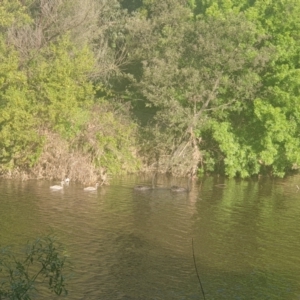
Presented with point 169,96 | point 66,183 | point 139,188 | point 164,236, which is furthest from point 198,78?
point 164,236

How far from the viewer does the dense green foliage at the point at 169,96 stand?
4316cm

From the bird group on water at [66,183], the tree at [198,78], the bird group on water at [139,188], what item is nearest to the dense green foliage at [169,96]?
the tree at [198,78]

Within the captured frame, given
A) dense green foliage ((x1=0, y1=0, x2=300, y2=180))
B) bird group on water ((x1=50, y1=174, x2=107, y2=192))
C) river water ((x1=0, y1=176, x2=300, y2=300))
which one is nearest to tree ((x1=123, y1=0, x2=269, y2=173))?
dense green foliage ((x1=0, y1=0, x2=300, y2=180))

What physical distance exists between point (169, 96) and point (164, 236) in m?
20.9

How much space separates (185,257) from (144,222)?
6.11 meters

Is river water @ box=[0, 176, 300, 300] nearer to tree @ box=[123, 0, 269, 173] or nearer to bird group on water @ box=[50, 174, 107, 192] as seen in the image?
bird group on water @ box=[50, 174, 107, 192]

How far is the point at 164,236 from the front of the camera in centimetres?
2830

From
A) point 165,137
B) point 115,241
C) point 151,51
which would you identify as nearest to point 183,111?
point 165,137

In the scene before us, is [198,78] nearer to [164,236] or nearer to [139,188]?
[139,188]

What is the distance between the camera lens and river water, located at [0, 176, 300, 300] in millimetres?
21625

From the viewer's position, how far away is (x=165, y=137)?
47969 millimetres

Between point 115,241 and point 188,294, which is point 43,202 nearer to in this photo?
point 115,241

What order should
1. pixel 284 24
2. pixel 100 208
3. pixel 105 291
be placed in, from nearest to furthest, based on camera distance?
pixel 105 291 → pixel 100 208 → pixel 284 24

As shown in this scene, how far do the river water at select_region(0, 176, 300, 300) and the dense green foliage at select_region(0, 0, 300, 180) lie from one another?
4.16 meters
